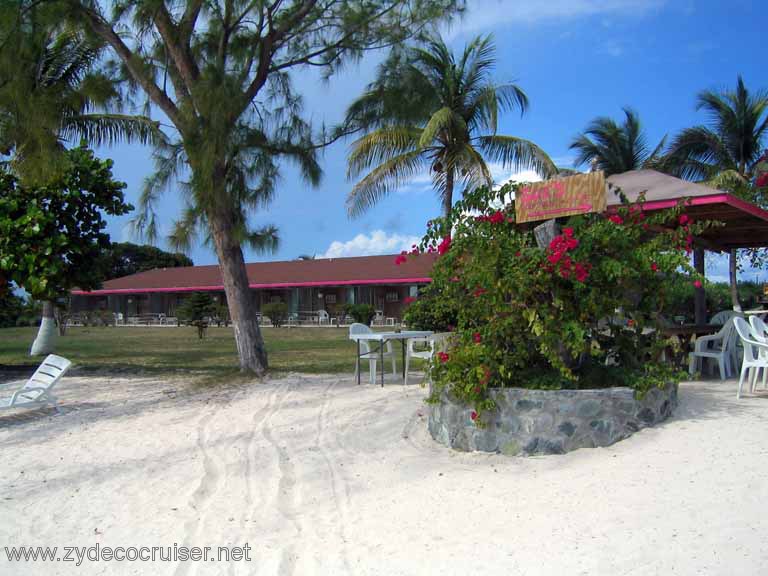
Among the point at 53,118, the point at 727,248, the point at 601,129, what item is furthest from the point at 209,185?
the point at 601,129

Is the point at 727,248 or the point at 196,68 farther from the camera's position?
the point at 727,248

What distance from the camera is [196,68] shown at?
10172 mm

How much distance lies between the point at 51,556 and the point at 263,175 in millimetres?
7013

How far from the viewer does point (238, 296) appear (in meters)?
10.1

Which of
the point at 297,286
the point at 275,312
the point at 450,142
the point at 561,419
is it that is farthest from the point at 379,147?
the point at 297,286

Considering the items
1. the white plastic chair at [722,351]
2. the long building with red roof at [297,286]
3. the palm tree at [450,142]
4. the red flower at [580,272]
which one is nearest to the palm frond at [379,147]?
the palm tree at [450,142]

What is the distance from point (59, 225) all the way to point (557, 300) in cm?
880

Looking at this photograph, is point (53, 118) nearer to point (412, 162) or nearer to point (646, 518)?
point (412, 162)

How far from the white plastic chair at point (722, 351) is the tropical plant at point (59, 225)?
30.6 ft

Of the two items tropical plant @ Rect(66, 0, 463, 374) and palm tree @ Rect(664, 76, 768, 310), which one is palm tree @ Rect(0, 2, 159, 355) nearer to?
tropical plant @ Rect(66, 0, 463, 374)

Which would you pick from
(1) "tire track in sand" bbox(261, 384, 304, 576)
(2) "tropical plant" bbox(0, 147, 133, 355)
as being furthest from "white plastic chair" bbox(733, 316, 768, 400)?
(2) "tropical plant" bbox(0, 147, 133, 355)

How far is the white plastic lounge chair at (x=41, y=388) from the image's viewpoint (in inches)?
280

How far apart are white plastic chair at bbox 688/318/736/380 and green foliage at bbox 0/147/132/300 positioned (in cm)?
936

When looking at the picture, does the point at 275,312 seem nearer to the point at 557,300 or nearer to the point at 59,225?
the point at 59,225
